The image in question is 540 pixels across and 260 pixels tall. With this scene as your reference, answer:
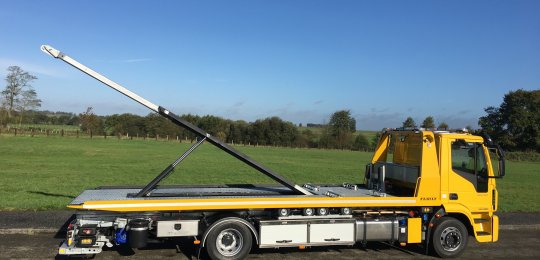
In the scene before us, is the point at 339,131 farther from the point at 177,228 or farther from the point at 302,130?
the point at 177,228

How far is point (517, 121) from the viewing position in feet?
299

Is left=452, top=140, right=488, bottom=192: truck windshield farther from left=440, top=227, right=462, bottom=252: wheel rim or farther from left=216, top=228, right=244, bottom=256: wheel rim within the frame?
left=216, top=228, right=244, bottom=256: wheel rim

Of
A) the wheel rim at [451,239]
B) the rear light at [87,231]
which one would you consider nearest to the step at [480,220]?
the wheel rim at [451,239]

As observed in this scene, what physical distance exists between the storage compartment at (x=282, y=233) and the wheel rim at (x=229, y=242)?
16.4 inches

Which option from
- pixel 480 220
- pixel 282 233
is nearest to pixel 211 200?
pixel 282 233

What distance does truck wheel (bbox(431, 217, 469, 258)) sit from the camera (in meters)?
8.93

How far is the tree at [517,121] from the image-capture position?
293 feet

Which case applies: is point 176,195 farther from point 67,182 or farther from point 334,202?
point 67,182

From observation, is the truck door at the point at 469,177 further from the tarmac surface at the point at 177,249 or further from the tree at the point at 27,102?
the tree at the point at 27,102

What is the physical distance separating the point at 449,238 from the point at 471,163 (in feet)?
5.36

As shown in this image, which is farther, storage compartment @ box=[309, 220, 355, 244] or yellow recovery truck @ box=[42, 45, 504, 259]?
storage compartment @ box=[309, 220, 355, 244]

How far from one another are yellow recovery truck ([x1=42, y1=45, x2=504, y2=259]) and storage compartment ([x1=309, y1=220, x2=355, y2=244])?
0.02m

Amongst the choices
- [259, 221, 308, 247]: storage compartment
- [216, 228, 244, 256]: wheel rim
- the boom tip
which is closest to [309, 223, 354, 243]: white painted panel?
[259, 221, 308, 247]: storage compartment

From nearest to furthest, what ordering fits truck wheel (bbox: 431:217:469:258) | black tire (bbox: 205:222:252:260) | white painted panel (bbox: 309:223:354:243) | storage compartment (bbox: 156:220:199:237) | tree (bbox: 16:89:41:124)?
storage compartment (bbox: 156:220:199:237), black tire (bbox: 205:222:252:260), white painted panel (bbox: 309:223:354:243), truck wheel (bbox: 431:217:469:258), tree (bbox: 16:89:41:124)
